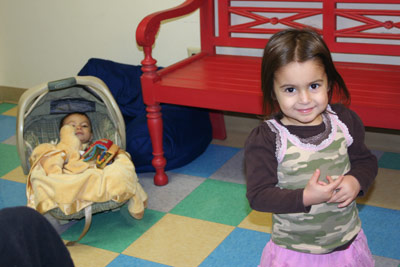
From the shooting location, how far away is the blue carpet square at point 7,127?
3646mm

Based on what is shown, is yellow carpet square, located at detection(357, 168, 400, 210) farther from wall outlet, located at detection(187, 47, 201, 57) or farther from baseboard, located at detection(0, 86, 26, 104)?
baseboard, located at detection(0, 86, 26, 104)

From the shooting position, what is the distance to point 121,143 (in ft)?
8.63

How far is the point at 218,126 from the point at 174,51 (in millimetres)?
547

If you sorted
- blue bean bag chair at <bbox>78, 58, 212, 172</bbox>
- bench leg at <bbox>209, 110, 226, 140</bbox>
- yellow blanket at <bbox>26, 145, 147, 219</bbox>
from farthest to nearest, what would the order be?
bench leg at <bbox>209, 110, 226, 140</bbox> → blue bean bag chair at <bbox>78, 58, 212, 172</bbox> → yellow blanket at <bbox>26, 145, 147, 219</bbox>

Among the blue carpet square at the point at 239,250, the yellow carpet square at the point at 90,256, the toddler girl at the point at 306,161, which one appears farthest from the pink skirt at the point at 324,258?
the yellow carpet square at the point at 90,256

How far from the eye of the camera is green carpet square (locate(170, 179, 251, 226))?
2.48 m

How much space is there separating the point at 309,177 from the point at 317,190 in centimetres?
11

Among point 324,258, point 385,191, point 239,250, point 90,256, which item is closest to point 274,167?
point 324,258

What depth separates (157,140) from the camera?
2742 mm

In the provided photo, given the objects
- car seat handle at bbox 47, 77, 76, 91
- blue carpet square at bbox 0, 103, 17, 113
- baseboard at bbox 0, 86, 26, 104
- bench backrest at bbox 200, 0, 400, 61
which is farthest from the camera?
baseboard at bbox 0, 86, 26, 104

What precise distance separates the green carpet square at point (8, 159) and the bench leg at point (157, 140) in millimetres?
890

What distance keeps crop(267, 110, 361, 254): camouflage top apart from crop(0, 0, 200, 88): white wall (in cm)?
208

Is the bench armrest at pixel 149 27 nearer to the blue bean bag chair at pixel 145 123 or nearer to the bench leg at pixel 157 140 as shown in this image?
the bench leg at pixel 157 140

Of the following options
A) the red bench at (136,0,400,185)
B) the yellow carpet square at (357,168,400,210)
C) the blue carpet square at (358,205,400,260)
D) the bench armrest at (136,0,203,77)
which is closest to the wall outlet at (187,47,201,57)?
the red bench at (136,0,400,185)
